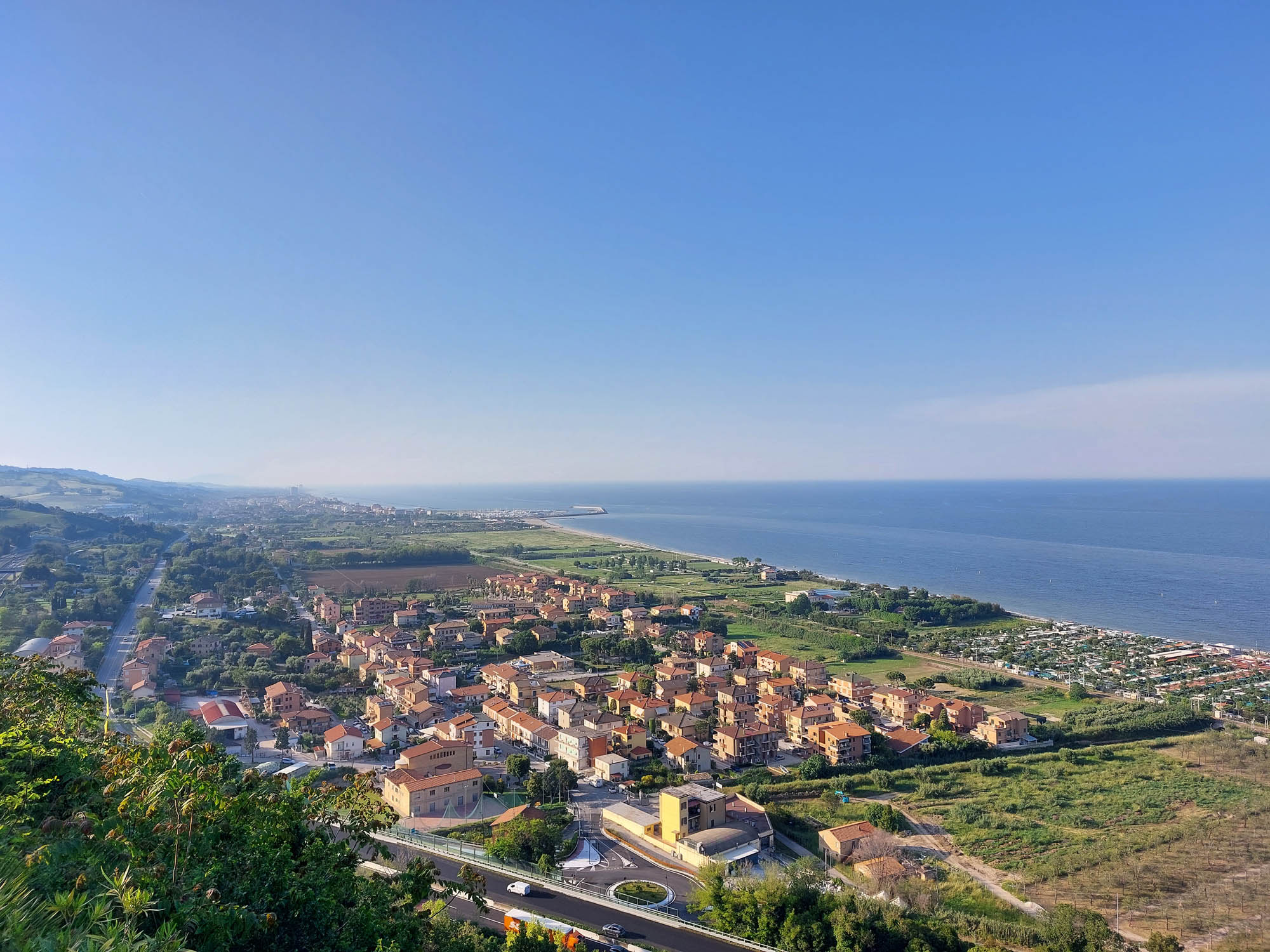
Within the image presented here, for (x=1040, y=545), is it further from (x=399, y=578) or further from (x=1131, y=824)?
(x=1131, y=824)

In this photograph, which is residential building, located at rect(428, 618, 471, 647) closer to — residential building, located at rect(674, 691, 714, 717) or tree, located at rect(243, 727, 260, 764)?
tree, located at rect(243, 727, 260, 764)

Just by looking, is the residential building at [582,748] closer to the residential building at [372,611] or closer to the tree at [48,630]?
the residential building at [372,611]

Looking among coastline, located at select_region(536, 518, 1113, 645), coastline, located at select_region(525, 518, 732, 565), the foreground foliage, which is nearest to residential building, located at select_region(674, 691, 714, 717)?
the foreground foliage

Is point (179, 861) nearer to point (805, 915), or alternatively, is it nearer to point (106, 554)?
point (805, 915)

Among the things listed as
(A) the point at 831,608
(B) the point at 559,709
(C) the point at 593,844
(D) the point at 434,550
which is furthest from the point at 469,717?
(D) the point at 434,550

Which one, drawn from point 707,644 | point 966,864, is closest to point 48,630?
point 707,644

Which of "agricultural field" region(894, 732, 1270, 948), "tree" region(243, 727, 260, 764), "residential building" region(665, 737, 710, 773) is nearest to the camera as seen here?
"agricultural field" region(894, 732, 1270, 948)

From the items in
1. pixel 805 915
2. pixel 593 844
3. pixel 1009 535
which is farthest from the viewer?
pixel 1009 535
